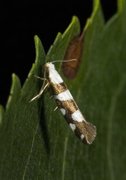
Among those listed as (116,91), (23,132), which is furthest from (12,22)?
(23,132)

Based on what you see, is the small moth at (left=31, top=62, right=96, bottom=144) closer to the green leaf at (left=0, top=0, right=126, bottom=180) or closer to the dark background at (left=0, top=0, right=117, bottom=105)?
the green leaf at (left=0, top=0, right=126, bottom=180)

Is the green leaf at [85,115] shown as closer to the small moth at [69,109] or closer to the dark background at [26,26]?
the small moth at [69,109]

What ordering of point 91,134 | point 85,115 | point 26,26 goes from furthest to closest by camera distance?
point 26,26
point 85,115
point 91,134

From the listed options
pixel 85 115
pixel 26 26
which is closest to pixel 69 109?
pixel 85 115

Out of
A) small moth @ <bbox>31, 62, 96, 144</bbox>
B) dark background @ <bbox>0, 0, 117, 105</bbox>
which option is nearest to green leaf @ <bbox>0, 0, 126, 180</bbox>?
small moth @ <bbox>31, 62, 96, 144</bbox>

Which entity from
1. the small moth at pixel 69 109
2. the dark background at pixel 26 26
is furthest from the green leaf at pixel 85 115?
the dark background at pixel 26 26

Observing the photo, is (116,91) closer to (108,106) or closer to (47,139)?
(108,106)

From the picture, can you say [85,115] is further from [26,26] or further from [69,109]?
[26,26]

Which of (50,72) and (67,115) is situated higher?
(50,72)
